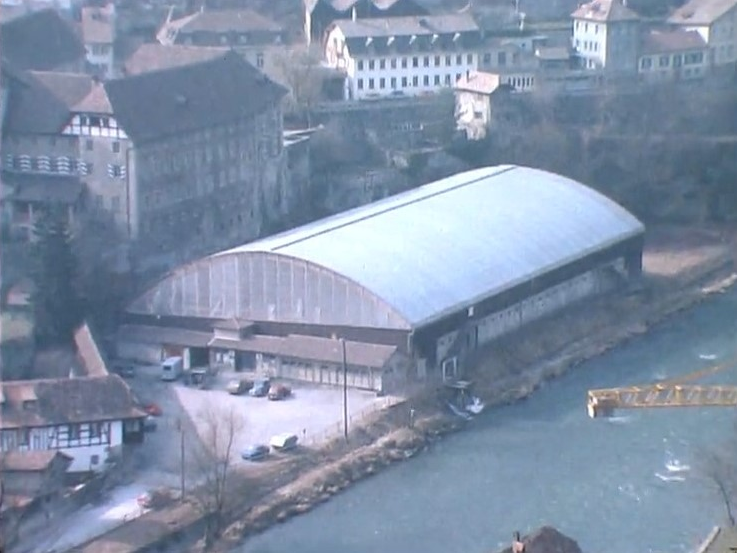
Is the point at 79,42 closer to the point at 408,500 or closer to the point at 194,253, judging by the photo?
the point at 194,253

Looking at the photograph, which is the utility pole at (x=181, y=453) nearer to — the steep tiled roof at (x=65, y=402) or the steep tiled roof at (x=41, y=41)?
the steep tiled roof at (x=65, y=402)

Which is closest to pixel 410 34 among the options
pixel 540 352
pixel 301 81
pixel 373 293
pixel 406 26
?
pixel 406 26

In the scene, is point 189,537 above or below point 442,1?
below

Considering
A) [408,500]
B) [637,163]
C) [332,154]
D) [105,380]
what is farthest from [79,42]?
[408,500]

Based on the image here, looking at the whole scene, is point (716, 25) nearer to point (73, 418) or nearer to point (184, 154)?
point (184, 154)

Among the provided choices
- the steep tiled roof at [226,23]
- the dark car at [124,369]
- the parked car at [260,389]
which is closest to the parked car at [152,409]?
the parked car at [260,389]

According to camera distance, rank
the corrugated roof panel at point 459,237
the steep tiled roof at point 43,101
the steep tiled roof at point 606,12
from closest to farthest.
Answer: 1. the corrugated roof panel at point 459,237
2. the steep tiled roof at point 43,101
3. the steep tiled roof at point 606,12

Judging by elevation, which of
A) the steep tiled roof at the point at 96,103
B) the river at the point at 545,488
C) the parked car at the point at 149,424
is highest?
the steep tiled roof at the point at 96,103
